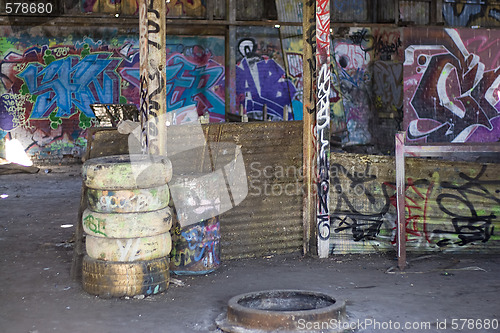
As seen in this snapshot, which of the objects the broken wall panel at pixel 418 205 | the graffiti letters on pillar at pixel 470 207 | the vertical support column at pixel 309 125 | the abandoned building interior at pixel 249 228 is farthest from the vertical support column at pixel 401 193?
the vertical support column at pixel 309 125

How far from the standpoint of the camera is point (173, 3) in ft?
62.1

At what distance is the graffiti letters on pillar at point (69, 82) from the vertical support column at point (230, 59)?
3462mm

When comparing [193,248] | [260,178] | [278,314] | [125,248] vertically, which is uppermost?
[260,178]

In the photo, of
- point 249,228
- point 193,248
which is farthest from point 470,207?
point 193,248

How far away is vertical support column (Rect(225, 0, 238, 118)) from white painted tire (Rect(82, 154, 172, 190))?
534 inches

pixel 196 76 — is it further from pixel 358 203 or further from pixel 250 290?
pixel 250 290

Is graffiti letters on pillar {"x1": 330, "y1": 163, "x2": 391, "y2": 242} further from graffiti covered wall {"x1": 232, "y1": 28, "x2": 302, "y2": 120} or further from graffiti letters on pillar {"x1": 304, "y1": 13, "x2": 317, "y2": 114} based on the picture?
graffiti covered wall {"x1": 232, "y1": 28, "x2": 302, "y2": 120}

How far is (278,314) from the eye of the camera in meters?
5.09

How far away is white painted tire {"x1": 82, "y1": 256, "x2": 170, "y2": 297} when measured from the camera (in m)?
6.14

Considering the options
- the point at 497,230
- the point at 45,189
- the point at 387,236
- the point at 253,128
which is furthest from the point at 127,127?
the point at 45,189

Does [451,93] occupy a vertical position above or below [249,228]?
above

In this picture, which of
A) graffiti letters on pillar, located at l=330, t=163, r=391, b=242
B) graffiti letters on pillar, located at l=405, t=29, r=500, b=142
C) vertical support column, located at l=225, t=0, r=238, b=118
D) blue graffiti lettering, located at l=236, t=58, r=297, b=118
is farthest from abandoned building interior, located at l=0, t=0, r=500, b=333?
graffiti letters on pillar, located at l=405, t=29, r=500, b=142

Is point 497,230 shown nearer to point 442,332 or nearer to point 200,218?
point 442,332

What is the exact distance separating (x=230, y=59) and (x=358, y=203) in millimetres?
12402
